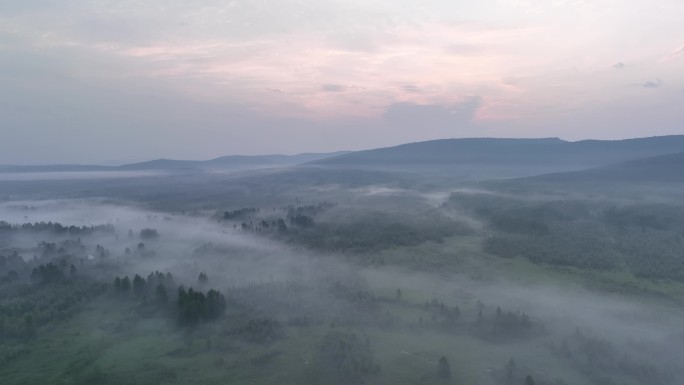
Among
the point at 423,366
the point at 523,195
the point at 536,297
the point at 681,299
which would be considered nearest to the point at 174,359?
the point at 423,366

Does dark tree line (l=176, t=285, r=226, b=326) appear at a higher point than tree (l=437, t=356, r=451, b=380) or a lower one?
higher

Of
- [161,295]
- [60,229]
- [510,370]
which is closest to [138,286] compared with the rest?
[161,295]

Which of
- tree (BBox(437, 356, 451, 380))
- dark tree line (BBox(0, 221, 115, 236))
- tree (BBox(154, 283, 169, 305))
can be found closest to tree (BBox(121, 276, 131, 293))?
tree (BBox(154, 283, 169, 305))

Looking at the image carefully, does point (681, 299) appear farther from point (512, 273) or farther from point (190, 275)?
point (190, 275)

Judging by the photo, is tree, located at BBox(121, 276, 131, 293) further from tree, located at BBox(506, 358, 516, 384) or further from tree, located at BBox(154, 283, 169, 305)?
tree, located at BBox(506, 358, 516, 384)

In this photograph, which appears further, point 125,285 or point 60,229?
point 60,229

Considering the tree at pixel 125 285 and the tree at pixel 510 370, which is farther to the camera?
the tree at pixel 125 285

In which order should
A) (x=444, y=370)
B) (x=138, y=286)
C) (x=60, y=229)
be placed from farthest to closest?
(x=60, y=229) → (x=138, y=286) → (x=444, y=370)

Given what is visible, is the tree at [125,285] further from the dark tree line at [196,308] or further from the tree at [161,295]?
the dark tree line at [196,308]

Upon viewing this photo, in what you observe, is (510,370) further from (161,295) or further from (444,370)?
(161,295)

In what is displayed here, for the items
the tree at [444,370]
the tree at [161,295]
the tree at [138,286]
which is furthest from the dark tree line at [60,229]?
the tree at [444,370]
